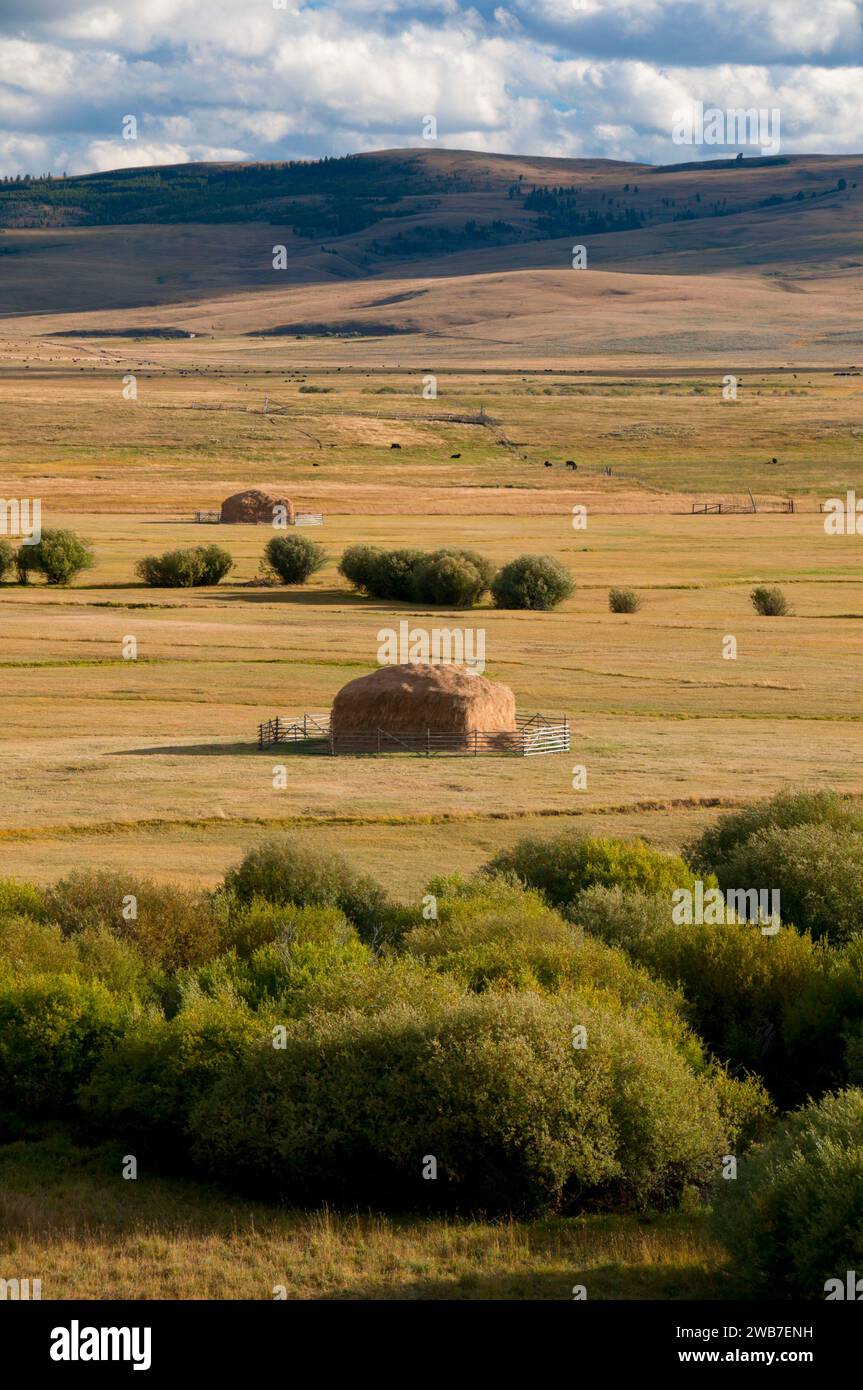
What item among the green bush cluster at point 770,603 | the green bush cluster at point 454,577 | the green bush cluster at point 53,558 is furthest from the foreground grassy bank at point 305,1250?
the green bush cluster at point 53,558

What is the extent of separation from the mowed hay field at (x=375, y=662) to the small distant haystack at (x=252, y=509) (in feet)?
11.8

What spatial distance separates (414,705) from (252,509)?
2781 inches

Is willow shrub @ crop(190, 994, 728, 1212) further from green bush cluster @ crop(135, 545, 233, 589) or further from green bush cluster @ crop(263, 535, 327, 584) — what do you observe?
green bush cluster @ crop(263, 535, 327, 584)

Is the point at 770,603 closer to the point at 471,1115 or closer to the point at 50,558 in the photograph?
the point at 50,558

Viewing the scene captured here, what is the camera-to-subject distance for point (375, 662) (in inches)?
2514

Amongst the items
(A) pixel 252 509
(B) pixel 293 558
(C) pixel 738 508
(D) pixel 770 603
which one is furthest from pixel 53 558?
(C) pixel 738 508

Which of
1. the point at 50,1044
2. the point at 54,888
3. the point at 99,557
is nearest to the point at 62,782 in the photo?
the point at 54,888

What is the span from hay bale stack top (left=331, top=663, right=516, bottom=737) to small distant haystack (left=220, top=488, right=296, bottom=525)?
68.9 m

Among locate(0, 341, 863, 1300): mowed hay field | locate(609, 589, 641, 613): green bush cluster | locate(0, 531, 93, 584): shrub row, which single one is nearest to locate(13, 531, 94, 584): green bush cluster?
locate(0, 531, 93, 584): shrub row

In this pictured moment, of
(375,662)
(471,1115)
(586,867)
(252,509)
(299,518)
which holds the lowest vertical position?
(471,1115)

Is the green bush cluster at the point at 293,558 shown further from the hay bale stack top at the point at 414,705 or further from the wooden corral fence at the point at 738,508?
the wooden corral fence at the point at 738,508

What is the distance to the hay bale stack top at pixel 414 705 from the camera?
4866 cm

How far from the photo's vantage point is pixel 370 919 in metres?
31.1

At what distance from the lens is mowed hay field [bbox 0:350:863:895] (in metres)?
39.9
